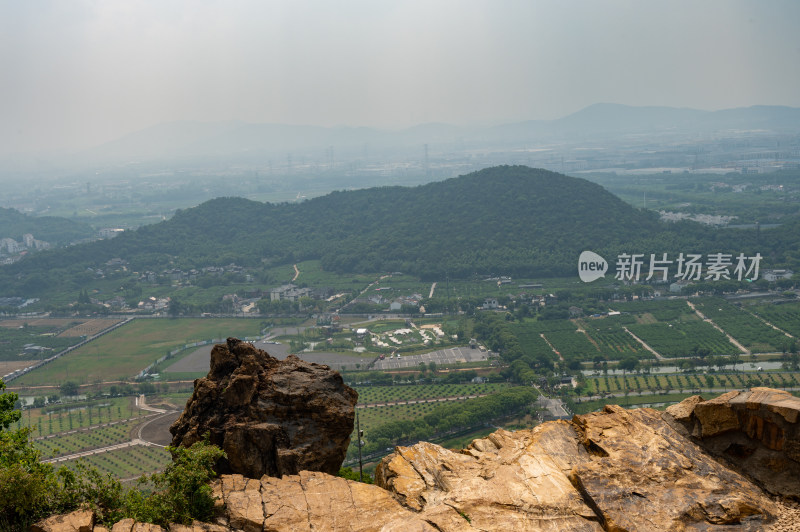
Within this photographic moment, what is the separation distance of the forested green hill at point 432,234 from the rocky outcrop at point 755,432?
40.6 metres

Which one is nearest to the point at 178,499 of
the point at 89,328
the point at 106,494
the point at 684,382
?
the point at 106,494

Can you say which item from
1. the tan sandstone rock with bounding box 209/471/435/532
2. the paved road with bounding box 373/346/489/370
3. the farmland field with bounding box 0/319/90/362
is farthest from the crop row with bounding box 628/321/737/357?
the farmland field with bounding box 0/319/90/362

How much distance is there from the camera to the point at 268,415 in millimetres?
9547

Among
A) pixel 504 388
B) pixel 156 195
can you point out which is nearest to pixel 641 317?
pixel 504 388

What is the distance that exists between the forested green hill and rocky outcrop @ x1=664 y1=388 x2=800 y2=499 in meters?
40.6

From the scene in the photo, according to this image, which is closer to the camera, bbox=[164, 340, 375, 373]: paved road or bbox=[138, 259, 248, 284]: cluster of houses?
bbox=[164, 340, 375, 373]: paved road

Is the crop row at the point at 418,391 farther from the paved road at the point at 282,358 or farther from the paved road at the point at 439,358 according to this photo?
the paved road at the point at 282,358

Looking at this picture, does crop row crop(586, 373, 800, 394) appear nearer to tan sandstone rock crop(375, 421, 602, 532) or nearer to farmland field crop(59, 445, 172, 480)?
farmland field crop(59, 445, 172, 480)

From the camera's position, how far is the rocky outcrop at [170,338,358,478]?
9062 millimetres

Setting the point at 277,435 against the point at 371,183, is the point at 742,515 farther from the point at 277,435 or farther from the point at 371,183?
the point at 371,183

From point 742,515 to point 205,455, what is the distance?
248 inches

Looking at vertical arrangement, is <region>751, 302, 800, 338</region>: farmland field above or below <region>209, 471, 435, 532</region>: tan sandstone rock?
below

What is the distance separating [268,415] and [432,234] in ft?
160

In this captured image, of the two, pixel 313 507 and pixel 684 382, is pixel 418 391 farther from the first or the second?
pixel 313 507
